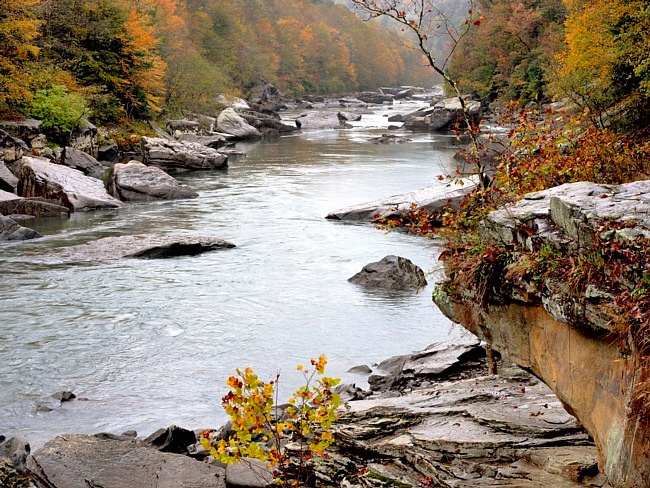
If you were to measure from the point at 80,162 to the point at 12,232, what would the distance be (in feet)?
31.9

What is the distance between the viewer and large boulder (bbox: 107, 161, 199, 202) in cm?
2358

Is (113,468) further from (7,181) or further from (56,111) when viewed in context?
(56,111)

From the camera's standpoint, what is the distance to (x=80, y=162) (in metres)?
26.8

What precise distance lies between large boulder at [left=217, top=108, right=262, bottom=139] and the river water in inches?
943

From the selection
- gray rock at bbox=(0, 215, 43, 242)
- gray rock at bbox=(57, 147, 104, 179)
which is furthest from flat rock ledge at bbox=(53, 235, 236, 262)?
gray rock at bbox=(57, 147, 104, 179)

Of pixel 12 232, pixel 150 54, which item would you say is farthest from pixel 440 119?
pixel 12 232

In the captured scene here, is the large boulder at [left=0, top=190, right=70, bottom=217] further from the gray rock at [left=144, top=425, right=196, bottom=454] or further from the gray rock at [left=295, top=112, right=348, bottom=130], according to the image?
the gray rock at [left=295, top=112, right=348, bottom=130]

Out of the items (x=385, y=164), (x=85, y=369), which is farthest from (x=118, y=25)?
(x=85, y=369)

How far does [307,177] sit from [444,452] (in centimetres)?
2390

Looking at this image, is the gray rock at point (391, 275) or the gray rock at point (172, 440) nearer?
the gray rock at point (172, 440)

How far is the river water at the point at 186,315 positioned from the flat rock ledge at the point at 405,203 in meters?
0.73

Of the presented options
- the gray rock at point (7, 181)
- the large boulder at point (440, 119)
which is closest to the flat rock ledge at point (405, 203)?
the gray rock at point (7, 181)

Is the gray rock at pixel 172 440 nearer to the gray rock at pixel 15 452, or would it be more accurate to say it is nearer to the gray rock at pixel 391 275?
the gray rock at pixel 15 452

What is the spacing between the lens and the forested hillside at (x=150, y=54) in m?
29.4
